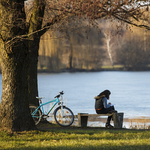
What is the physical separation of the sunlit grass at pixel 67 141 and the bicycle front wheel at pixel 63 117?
203 cm

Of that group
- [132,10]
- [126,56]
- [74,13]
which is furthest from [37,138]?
[126,56]

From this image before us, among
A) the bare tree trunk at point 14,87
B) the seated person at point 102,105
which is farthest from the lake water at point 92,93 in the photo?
the bare tree trunk at point 14,87

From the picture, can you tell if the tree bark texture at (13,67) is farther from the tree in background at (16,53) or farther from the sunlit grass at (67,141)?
the sunlit grass at (67,141)

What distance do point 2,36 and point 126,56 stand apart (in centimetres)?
7151

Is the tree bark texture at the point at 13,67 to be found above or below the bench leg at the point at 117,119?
above

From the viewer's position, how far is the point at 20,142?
645 centimetres

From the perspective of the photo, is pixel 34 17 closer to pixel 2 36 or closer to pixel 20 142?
pixel 2 36

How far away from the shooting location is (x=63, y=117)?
9.76m

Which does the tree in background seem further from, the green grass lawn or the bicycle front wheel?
the bicycle front wheel

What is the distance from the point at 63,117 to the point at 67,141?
3245mm

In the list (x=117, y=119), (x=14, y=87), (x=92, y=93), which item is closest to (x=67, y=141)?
(x=14, y=87)

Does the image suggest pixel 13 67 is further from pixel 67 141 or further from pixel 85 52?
pixel 85 52

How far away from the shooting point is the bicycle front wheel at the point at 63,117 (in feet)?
31.8

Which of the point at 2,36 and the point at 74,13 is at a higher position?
the point at 74,13
